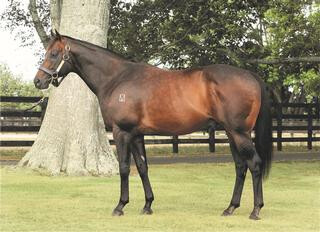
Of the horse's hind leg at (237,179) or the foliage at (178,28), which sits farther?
the foliage at (178,28)

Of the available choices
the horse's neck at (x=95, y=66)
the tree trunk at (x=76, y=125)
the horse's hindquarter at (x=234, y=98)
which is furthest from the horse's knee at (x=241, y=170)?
the tree trunk at (x=76, y=125)

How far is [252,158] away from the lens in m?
7.76

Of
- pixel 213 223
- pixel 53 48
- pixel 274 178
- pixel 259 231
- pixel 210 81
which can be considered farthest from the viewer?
pixel 274 178

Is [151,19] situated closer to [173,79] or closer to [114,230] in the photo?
[173,79]

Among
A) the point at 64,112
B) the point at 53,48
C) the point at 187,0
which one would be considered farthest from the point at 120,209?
the point at 187,0

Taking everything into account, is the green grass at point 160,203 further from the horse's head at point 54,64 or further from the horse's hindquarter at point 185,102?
the horse's head at point 54,64

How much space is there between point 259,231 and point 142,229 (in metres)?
1.36

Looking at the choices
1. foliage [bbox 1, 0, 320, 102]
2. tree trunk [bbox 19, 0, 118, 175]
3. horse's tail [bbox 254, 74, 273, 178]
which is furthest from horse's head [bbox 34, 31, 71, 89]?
foliage [bbox 1, 0, 320, 102]

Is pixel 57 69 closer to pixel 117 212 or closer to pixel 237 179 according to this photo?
pixel 117 212

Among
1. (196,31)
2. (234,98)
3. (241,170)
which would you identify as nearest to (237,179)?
(241,170)

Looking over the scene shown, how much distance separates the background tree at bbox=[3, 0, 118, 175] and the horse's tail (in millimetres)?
5049

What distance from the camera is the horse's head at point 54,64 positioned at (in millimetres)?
8180

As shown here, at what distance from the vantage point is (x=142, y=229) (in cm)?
678

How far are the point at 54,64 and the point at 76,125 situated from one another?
4525 millimetres
